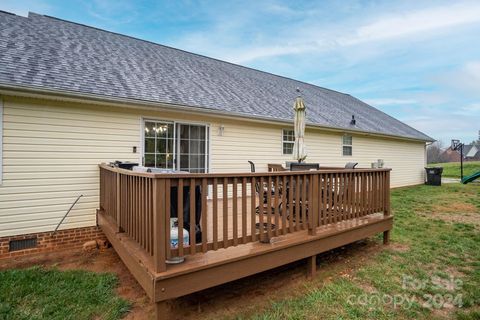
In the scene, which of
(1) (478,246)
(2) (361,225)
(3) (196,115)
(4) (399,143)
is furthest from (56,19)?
(4) (399,143)

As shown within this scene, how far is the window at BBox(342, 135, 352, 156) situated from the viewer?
405 inches

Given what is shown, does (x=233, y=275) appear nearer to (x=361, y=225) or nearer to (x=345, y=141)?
(x=361, y=225)

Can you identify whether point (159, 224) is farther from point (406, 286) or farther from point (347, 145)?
point (347, 145)

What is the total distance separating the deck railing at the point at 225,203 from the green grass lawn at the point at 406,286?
0.74 m

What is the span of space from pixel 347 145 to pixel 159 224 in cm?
965

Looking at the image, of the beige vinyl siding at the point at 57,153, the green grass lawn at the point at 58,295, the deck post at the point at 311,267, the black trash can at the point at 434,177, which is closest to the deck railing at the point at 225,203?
the deck post at the point at 311,267

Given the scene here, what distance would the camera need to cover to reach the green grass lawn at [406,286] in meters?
2.71

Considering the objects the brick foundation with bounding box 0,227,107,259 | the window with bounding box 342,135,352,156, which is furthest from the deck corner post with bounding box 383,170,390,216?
the window with bounding box 342,135,352,156

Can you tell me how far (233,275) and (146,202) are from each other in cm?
119

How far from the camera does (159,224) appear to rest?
2.26m

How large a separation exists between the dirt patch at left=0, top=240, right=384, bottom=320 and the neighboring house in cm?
79

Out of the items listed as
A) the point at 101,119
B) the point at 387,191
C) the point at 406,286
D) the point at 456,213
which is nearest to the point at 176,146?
the point at 101,119

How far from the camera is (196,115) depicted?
618 centimetres

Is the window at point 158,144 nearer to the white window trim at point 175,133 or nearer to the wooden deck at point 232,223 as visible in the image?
the white window trim at point 175,133
